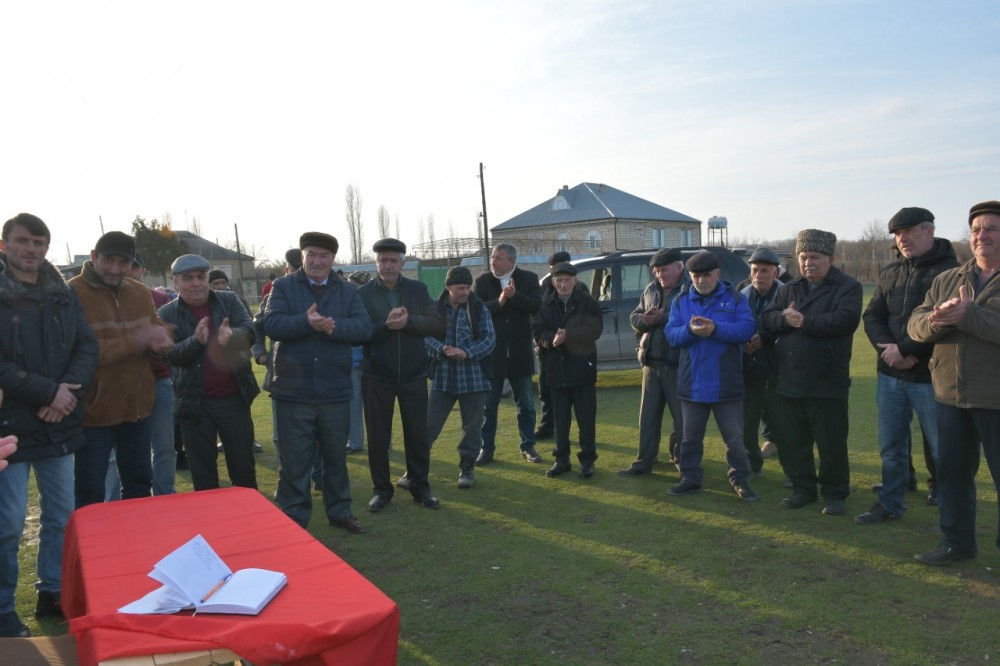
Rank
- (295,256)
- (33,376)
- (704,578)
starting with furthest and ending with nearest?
(295,256) → (704,578) → (33,376)

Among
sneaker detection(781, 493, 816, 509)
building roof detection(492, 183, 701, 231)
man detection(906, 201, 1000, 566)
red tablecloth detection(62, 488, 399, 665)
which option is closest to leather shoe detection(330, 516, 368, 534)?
red tablecloth detection(62, 488, 399, 665)

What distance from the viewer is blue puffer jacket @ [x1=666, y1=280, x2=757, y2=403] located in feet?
18.7

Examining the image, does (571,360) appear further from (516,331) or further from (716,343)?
(716,343)

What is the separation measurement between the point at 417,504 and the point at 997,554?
4.05 metres

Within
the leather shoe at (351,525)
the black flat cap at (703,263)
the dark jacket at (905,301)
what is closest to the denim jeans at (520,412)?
the leather shoe at (351,525)

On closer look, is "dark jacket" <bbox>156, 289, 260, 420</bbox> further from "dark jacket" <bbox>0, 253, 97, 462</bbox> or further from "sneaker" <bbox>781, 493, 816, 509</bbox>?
"sneaker" <bbox>781, 493, 816, 509</bbox>

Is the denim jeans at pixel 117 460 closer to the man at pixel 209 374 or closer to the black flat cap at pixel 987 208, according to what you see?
the man at pixel 209 374

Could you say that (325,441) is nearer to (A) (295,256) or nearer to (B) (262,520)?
(B) (262,520)

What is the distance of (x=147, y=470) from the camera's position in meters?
4.88

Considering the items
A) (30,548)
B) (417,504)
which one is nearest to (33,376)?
(30,548)

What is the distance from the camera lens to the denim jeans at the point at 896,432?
4902 millimetres

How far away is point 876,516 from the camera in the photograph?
513 cm

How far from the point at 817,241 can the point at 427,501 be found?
360 centimetres

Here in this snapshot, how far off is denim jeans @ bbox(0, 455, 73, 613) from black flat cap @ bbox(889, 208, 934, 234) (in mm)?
5357
